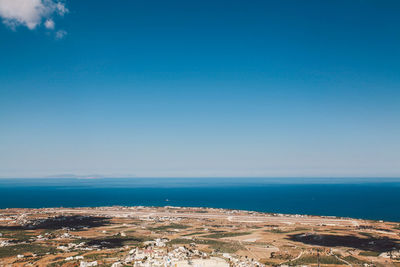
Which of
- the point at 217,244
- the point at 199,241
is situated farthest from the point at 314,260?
the point at 199,241

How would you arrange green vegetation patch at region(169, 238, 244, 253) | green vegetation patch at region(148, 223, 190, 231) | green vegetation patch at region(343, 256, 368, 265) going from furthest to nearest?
green vegetation patch at region(148, 223, 190, 231) → green vegetation patch at region(169, 238, 244, 253) → green vegetation patch at region(343, 256, 368, 265)

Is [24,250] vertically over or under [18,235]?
over

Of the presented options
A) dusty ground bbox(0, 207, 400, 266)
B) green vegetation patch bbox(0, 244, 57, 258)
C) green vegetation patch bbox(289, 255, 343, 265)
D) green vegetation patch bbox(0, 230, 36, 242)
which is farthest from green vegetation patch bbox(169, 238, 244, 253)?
green vegetation patch bbox(0, 230, 36, 242)

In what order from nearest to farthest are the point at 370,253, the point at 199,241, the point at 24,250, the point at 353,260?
the point at 353,260, the point at 370,253, the point at 24,250, the point at 199,241

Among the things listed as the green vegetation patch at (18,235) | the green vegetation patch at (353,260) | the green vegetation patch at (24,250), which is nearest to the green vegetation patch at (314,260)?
the green vegetation patch at (353,260)

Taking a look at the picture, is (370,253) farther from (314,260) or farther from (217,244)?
(217,244)

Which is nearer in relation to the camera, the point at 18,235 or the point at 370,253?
the point at 370,253

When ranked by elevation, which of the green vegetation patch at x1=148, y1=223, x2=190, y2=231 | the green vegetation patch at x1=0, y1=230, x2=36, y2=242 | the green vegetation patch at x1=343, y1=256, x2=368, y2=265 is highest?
the green vegetation patch at x1=343, y1=256, x2=368, y2=265

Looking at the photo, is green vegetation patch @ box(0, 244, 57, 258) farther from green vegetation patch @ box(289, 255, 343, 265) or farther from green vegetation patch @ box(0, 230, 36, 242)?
green vegetation patch @ box(289, 255, 343, 265)

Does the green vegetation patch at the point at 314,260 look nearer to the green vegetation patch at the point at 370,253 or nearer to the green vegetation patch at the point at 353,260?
the green vegetation patch at the point at 353,260

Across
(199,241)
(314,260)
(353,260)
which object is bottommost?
(199,241)

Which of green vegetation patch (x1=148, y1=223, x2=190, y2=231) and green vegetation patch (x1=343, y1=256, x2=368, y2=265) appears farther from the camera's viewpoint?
green vegetation patch (x1=148, y1=223, x2=190, y2=231)
